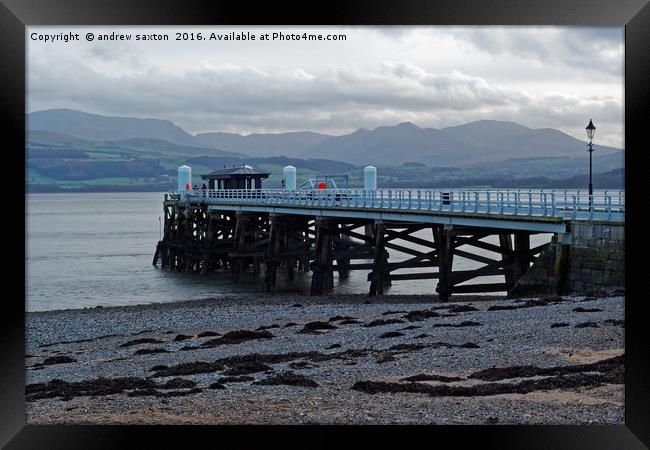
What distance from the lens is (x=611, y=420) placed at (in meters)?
12.1

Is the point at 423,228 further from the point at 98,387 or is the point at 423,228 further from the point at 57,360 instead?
the point at 98,387

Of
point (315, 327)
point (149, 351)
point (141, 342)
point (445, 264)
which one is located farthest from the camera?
point (445, 264)

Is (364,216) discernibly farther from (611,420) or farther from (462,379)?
(611,420)

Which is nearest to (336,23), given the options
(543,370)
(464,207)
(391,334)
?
(543,370)

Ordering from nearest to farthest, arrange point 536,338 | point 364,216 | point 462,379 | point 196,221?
point 462,379, point 536,338, point 364,216, point 196,221

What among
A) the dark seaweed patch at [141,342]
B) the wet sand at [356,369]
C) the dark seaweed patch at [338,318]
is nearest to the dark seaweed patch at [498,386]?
the wet sand at [356,369]

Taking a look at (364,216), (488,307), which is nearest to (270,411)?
(488,307)

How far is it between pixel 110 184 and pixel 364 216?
152320mm

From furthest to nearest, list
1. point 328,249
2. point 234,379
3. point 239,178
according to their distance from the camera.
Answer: point 239,178 < point 328,249 < point 234,379

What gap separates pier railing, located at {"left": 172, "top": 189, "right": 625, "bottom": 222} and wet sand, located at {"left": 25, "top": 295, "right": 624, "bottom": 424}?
258 centimetres

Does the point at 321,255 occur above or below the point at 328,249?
below

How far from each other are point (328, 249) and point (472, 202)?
9208 millimetres

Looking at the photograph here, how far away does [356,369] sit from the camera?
15.4 m

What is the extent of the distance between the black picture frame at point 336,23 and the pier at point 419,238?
27.1ft
